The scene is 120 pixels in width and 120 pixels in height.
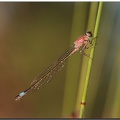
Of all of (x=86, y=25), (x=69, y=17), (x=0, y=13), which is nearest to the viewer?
(x=86, y=25)

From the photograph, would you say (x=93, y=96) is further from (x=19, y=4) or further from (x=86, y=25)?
(x=19, y=4)

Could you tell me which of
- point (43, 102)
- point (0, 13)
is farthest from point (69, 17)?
point (43, 102)

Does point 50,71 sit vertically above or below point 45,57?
below

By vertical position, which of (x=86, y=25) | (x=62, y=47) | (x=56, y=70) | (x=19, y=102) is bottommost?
(x=19, y=102)

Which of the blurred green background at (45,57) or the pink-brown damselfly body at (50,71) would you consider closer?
the pink-brown damselfly body at (50,71)

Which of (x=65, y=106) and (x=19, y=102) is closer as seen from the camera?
(x=65, y=106)

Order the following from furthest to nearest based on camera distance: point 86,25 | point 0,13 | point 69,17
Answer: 1. point 0,13
2. point 69,17
3. point 86,25

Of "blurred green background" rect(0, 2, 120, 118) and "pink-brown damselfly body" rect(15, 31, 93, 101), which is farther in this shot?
"blurred green background" rect(0, 2, 120, 118)

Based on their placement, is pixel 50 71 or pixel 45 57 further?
pixel 45 57
